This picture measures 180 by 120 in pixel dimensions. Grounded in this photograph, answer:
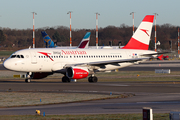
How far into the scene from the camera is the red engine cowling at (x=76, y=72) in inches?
1601

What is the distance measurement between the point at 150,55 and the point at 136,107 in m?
28.7

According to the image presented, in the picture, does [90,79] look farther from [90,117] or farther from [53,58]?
[90,117]

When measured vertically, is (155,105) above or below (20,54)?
below

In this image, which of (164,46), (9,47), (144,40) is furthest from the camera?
(9,47)

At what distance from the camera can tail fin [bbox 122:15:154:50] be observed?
166ft

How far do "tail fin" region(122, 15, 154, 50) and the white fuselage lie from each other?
3.47 metres

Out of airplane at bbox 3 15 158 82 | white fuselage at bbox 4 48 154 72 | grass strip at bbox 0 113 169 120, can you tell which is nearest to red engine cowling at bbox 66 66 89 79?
airplane at bbox 3 15 158 82

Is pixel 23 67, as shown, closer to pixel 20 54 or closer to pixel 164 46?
pixel 20 54

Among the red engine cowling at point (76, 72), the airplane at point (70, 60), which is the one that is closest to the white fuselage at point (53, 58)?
the airplane at point (70, 60)

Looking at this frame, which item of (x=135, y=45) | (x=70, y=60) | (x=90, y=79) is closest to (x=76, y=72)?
(x=90, y=79)

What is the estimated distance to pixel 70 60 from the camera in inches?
1730

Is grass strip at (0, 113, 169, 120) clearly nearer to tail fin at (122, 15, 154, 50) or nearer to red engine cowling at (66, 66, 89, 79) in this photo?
red engine cowling at (66, 66, 89, 79)

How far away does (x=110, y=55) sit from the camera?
47.0 meters

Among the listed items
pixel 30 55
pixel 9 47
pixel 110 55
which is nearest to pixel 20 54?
pixel 30 55
